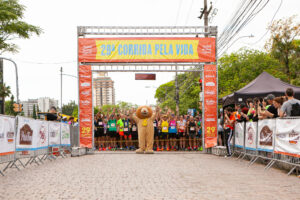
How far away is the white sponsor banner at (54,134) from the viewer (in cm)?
1376

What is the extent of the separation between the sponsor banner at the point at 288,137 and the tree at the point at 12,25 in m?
18.4

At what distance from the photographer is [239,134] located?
13695 mm

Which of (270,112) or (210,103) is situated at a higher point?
(210,103)

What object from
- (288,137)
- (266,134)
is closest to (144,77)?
(266,134)

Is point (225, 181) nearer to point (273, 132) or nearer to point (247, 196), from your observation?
point (247, 196)

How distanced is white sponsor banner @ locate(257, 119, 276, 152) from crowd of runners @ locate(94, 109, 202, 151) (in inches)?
349

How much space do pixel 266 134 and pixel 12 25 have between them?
18862 mm

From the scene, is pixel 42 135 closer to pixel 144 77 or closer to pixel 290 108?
pixel 144 77

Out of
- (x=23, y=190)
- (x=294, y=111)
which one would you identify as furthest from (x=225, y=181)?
(x=23, y=190)

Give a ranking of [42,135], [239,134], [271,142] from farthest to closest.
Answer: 1. [239,134]
2. [42,135]
3. [271,142]

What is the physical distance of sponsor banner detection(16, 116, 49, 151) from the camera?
10.7m

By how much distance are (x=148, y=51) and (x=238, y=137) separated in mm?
6301

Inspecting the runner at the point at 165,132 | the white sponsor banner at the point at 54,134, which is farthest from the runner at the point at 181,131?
the white sponsor banner at the point at 54,134

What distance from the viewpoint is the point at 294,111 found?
31.6 ft
